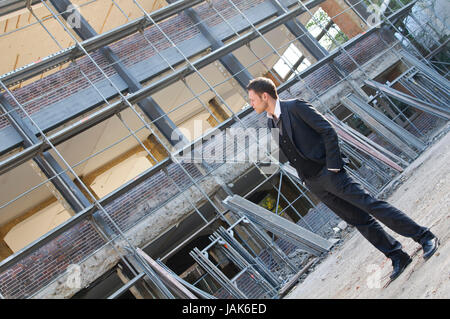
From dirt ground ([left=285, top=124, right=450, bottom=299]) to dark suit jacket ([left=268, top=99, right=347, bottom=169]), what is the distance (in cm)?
101

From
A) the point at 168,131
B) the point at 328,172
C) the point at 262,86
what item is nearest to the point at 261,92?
the point at 262,86

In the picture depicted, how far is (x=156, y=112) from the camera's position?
1159cm

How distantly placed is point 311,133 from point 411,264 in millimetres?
1330

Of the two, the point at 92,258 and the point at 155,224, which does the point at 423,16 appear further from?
the point at 92,258

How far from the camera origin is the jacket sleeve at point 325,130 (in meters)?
4.47

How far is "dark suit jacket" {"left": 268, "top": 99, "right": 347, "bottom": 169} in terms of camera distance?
4.48m

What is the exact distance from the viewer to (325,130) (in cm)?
446

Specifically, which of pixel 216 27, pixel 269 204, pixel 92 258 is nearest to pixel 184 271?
pixel 269 204

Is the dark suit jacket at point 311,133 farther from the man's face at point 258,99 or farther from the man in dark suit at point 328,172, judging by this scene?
the man's face at point 258,99

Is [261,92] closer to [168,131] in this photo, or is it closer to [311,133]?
[311,133]

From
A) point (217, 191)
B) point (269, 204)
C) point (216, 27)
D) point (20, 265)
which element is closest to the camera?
point (20, 265)

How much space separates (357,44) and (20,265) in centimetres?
959

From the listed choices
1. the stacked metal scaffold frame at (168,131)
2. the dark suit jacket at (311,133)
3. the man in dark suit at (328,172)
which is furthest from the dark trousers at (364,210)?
the stacked metal scaffold frame at (168,131)

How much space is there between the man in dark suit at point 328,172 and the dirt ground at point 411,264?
0.20 metres
